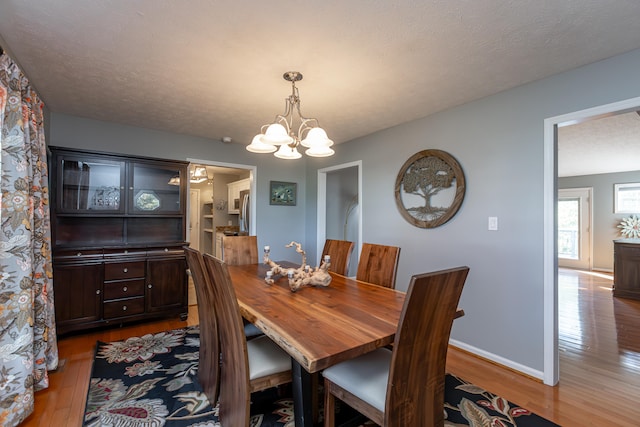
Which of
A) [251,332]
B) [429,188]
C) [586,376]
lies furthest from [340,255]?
[586,376]

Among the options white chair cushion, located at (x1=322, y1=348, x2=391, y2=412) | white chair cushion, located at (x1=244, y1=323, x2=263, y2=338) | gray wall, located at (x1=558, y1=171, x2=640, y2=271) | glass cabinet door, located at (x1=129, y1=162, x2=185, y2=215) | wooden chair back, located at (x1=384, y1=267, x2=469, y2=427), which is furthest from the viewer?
gray wall, located at (x1=558, y1=171, x2=640, y2=271)

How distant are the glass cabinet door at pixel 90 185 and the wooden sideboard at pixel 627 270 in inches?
286

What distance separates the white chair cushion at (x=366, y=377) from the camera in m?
1.26

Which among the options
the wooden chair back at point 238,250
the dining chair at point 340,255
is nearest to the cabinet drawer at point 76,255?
the wooden chair back at point 238,250

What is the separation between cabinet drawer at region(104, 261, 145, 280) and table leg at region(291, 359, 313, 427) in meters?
2.58

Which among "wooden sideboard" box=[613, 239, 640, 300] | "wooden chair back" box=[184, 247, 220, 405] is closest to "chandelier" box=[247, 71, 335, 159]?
"wooden chair back" box=[184, 247, 220, 405]

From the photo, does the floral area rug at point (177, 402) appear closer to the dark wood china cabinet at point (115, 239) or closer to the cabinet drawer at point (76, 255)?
the dark wood china cabinet at point (115, 239)

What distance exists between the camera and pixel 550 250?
223 centimetres

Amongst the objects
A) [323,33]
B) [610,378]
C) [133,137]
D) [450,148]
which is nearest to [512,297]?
[610,378]

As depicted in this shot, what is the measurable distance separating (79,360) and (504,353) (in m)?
3.66

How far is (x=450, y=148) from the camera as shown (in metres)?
2.92

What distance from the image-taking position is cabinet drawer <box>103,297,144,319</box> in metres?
3.10

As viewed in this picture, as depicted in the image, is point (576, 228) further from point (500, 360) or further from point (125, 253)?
point (125, 253)

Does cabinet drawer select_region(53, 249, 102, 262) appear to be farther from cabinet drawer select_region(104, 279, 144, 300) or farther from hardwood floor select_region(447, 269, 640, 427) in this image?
hardwood floor select_region(447, 269, 640, 427)
